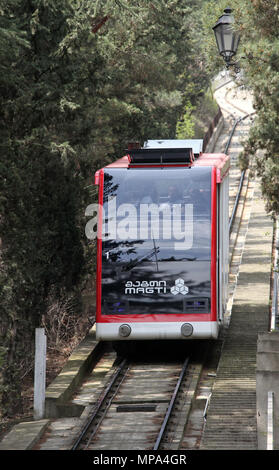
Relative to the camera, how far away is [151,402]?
15.7m

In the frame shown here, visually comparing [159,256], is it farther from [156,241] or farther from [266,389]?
[266,389]

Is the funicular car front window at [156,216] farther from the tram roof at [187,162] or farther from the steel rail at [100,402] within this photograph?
the steel rail at [100,402]

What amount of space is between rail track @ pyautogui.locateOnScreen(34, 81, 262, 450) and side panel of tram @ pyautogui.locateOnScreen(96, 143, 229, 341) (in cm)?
95

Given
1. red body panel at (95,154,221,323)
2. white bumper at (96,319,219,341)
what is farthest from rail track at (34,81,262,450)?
red body panel at (95,154,221,323)

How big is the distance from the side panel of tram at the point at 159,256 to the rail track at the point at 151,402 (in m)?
0.95

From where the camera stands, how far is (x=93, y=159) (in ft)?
79.2

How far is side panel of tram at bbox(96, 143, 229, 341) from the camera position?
16469mm

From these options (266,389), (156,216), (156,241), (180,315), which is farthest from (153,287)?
(266,389)

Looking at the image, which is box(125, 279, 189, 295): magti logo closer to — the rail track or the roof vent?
the rail track

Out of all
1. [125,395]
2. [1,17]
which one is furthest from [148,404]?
[1,17]

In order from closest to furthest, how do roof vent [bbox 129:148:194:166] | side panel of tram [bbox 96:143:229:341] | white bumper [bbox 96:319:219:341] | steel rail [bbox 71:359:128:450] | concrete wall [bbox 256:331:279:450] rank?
concrete wall [bbox 256:331:279:450] < steel rail [bbox 71:359:128:450] < white bumper [bbox 96:319:219:341] < side panel of tram [bbox 96:143:229:341] < roof vent [bbox 129:148:194:166]

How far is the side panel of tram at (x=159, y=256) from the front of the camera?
16469 millimetres

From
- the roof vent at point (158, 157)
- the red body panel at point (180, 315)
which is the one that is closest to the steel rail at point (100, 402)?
the red body panel at point (180, 315)

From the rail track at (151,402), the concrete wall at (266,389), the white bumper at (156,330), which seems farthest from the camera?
the white bumper at (156,330)
